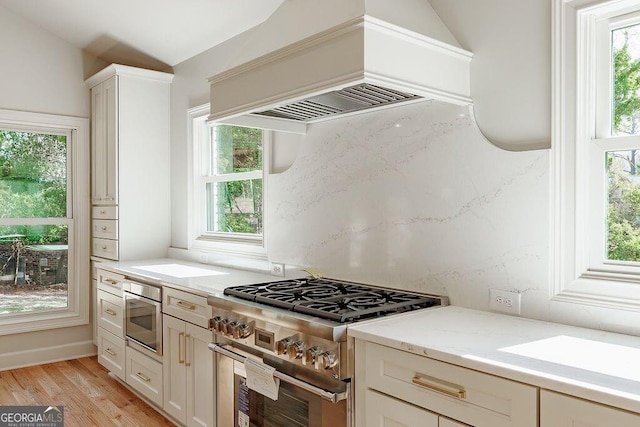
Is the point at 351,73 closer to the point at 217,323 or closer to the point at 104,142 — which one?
the point at 217,323

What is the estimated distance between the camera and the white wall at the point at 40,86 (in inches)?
161

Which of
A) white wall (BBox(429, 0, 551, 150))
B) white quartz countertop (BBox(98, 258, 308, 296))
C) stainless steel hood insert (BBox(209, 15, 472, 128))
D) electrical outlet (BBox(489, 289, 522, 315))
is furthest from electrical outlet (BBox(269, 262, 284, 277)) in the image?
white wall (BBox(429, 0, 551, 150))

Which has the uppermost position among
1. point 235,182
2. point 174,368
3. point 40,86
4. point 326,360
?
point 40,86

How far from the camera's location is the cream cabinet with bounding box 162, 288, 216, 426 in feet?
8.70

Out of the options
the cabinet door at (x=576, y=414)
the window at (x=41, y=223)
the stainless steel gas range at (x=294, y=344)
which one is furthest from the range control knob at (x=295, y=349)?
the window at (x=41, y=223)

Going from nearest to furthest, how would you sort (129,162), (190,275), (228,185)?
(190,275) → (228,185) → (129,162)

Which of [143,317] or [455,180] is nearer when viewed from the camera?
[455,180]

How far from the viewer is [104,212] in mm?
4301

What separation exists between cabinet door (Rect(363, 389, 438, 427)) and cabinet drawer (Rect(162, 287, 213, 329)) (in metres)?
1.09

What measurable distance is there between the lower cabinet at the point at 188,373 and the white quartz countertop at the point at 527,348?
1.16 meters

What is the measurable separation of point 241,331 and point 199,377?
634 mm

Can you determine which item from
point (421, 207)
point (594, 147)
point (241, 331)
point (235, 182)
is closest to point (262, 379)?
point (241, 331)

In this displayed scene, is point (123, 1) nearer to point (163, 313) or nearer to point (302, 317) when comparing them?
point (163, 313)

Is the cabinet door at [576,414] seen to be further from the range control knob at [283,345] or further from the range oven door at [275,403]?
the range control knob at [283,345]
